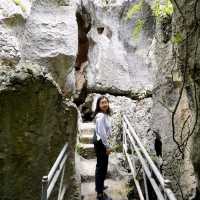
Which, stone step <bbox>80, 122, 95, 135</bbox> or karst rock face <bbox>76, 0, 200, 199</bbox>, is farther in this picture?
stone step <bbox>80, 122, 95, 135</bbox>

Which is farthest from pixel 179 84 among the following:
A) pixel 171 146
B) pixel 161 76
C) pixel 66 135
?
A: pixel 66 135

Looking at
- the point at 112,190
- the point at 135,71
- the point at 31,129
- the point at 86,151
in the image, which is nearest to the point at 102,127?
the point at 31,129

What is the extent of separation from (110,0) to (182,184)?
1169 cm

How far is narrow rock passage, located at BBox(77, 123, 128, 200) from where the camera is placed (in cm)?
683

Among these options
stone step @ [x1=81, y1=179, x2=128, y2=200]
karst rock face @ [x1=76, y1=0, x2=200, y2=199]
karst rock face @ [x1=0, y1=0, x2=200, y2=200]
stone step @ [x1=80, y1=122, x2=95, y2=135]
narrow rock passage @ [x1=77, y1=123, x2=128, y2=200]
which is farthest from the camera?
stone step @ [x1=80, y1=122, x2=95, y2=135]

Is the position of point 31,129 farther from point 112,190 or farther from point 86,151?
point 86,151

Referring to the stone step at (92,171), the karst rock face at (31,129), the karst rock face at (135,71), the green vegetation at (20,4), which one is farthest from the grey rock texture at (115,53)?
the karst rock face at (31,129)

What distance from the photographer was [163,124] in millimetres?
6586

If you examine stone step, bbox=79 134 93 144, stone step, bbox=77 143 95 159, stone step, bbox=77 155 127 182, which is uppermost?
stone step, bbox=79 134 93 144

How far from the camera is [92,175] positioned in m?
7.66

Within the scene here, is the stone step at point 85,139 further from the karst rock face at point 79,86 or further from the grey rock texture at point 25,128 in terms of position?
the grey rock texture at point 25,128

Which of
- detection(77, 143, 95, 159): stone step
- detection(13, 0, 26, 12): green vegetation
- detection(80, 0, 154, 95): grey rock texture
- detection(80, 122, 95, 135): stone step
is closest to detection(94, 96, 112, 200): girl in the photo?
detection(77, 143, 95, 159): stone step

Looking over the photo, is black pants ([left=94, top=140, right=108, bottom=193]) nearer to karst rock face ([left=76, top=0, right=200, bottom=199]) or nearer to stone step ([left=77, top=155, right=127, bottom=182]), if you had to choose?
karst rock face ([left=76, top=0, right=200, bottom=199])

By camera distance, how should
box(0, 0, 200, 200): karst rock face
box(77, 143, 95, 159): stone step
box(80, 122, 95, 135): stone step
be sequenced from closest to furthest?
box(0, 0, 200, 200): karst rock face, box(77, 143, 95, 159): stone step, box(80, 122, 95, 135): stone step
